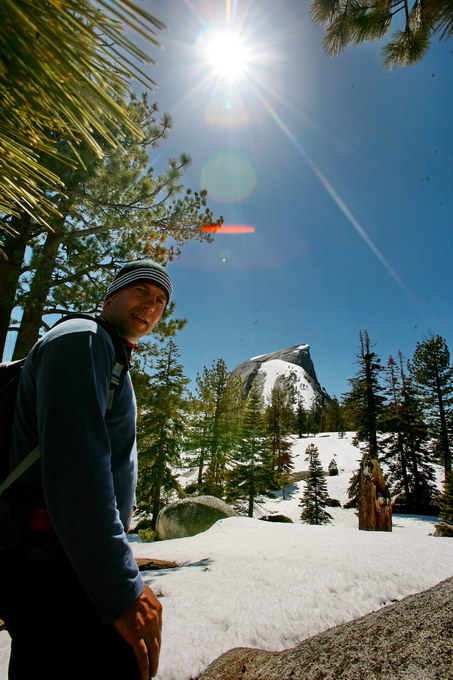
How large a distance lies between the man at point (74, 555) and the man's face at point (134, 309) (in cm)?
49

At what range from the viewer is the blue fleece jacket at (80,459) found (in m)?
0.89

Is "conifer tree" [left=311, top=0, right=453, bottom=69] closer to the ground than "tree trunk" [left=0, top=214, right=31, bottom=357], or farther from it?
farther from it

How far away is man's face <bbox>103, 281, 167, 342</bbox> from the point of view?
1.59m

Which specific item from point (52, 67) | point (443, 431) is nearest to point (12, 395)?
point (52, 67)

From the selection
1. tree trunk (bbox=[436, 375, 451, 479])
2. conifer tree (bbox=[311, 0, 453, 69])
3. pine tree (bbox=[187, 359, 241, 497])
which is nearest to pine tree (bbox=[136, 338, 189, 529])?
pine tree (bbox=[187, 359, 241, 497])

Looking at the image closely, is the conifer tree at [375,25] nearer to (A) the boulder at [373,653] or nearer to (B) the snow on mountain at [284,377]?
(A) the boulder at [373,653]

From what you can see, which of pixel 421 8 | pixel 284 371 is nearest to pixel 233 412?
pixel 421 8

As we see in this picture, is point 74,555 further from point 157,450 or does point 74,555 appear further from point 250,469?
point 250,469

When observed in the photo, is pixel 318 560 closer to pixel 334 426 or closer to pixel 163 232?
pixel 163 232

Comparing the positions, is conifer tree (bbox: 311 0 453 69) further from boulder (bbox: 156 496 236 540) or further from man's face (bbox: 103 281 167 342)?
boulder (bbox: 156 496 236 540)

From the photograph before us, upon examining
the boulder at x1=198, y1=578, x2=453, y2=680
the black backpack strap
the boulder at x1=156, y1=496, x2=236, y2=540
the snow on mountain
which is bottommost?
the boulder at x1=156, y1=496, x2=236, y2=540

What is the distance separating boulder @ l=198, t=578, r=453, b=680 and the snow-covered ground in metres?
0.21

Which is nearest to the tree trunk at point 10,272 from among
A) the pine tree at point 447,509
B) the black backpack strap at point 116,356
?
the black backpack strap at point 116,356

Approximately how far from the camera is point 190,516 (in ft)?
33.8
